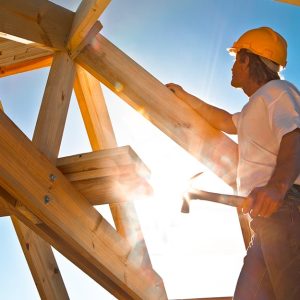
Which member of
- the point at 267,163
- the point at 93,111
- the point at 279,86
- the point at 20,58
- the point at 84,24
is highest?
the point at 20,58

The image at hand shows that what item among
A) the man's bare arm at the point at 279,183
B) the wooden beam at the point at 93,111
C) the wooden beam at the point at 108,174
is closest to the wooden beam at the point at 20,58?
the wooden beam at the point at 93,111

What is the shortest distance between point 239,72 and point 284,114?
1.71 ft

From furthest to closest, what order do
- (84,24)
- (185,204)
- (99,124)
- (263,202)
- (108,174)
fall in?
(99,124) → (84,24) → (108,174) → (185,204) → (263,202)

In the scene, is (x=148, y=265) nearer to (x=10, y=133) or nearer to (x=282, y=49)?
(x=10, y=133)

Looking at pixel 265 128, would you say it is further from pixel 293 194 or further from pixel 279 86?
pixel 293 194

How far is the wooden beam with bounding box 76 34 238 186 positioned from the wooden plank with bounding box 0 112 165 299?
0.56 metres

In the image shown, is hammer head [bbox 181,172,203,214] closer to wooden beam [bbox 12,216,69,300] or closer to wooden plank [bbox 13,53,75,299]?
wooden plank [bbox 13,53,75,299]

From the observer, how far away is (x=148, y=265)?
2.68 m

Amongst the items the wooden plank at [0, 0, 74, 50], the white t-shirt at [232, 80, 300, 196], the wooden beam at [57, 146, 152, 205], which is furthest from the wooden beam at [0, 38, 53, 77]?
the white t-shirt at [232, 80, 300, 196]

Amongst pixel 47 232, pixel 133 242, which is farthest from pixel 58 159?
pixel 133 242

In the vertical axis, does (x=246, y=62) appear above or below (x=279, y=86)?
above

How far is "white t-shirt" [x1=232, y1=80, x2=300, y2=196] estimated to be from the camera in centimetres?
184

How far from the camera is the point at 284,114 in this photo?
6.05 ft

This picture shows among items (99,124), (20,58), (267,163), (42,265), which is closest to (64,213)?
(267,163)
